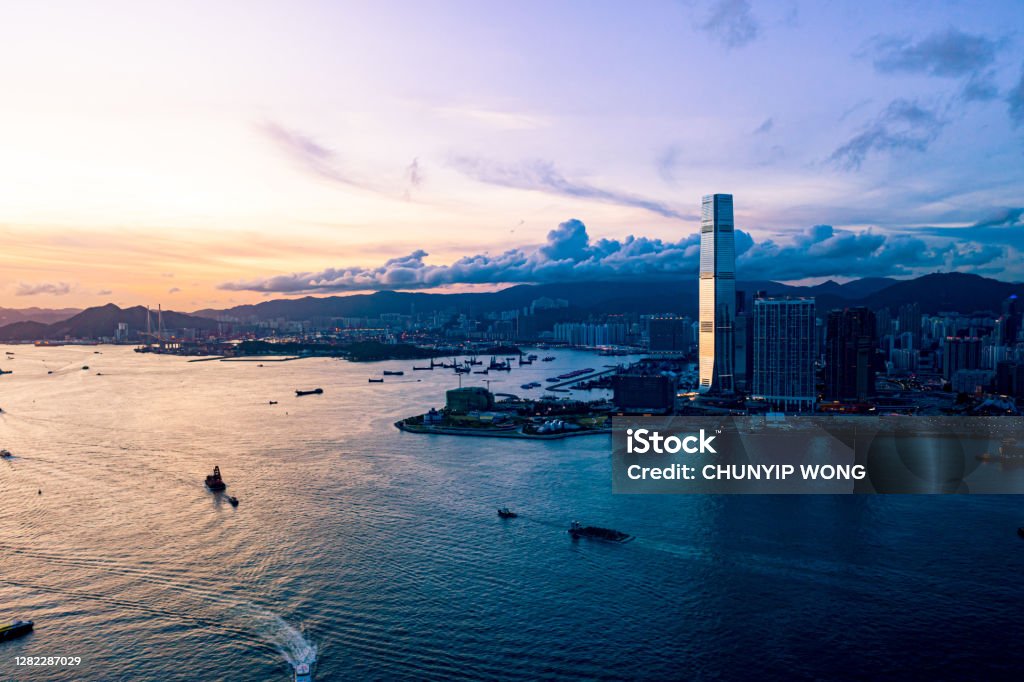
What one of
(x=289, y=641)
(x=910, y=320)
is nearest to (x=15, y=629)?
(x=289, y=641)

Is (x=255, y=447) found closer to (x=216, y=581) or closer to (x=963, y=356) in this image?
(x=216, y=581)

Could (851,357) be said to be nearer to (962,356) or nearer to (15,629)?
(962,356)

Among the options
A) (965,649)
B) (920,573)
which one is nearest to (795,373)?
(920,573)

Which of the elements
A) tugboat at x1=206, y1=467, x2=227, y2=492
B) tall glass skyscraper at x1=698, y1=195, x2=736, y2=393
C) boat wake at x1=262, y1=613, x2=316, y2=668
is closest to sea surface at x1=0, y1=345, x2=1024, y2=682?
boat wake at x1=262, y1=613, x2=316, y2=668

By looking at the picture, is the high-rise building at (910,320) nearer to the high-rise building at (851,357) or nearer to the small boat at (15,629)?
the high-rise building at (851,357)

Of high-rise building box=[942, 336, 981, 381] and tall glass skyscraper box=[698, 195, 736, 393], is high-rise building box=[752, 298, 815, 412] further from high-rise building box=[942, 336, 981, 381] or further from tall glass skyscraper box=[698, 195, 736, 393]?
high-rise building box=[942, 336, 981, 381]
